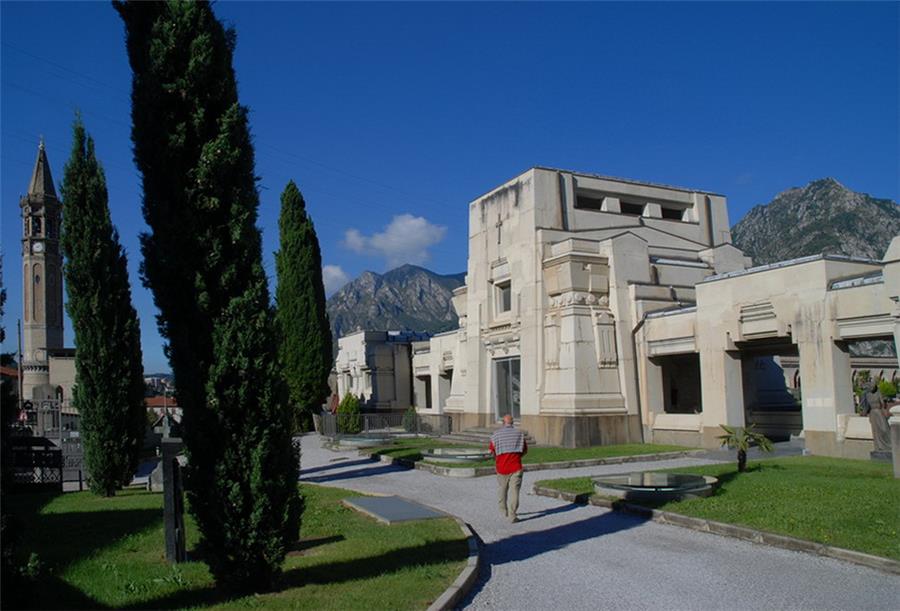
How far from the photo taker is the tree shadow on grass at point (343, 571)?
714 cm

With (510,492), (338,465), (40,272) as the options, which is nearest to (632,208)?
(338,465)

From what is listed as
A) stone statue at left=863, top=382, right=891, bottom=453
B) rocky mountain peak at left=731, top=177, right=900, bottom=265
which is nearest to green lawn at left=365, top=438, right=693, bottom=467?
stone statue at left=863, top=382, right=891, bottom=453

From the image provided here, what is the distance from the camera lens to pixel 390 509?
1221 cm

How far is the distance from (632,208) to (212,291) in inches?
957

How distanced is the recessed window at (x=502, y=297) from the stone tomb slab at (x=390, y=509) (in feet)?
49.5

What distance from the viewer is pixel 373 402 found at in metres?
41.8

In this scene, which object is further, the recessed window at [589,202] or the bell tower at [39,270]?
the bell tower at [39,270]

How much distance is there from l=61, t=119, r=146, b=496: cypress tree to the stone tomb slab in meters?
6.07

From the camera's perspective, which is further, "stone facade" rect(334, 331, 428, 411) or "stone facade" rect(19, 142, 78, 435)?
"stone facade" rect(19, 142, 78, 435)

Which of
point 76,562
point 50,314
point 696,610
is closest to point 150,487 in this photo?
point 76,562

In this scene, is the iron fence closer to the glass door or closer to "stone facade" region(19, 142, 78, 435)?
the glass door

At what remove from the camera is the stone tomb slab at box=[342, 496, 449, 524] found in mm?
11375

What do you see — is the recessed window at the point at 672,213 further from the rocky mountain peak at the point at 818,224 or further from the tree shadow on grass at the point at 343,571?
the rocky mountain peak at the point at 818,224

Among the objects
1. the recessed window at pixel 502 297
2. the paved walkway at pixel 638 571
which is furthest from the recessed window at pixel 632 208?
the paved walkway at pixel 638 571
